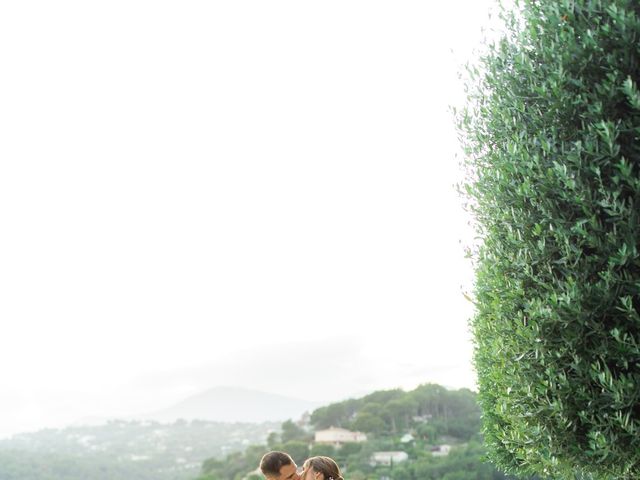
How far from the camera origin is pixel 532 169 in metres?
8.27

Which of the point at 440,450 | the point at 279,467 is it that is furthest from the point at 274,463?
the point at 440,450

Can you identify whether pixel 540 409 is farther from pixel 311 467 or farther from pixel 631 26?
pixel 631 26

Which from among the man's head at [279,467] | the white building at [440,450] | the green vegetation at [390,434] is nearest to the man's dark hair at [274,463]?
the man's head at [279,467]

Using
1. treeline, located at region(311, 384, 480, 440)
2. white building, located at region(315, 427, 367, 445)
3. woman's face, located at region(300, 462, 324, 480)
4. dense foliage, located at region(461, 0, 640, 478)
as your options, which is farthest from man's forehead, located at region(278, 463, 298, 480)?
white building, located at region(315, 427, 367, 445)

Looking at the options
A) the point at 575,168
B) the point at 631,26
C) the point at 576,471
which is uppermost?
the point at 631,26

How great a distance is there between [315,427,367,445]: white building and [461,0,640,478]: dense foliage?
397 feet

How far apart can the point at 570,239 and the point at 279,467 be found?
15.5ft

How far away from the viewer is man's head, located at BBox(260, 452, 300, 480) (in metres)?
7.98

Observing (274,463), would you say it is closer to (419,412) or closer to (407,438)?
(407,438)

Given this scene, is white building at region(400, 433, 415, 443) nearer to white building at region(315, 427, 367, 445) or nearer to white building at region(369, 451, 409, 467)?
white building at region(369, 451, 409, 467)

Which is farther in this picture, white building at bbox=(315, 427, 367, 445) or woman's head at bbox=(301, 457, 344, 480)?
white building at bbox=(315, 427, 367, 445)

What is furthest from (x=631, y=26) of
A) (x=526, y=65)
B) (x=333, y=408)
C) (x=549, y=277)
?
(x=333, y=408)

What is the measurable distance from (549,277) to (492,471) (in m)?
86.9

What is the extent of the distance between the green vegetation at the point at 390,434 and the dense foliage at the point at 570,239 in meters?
91.8
